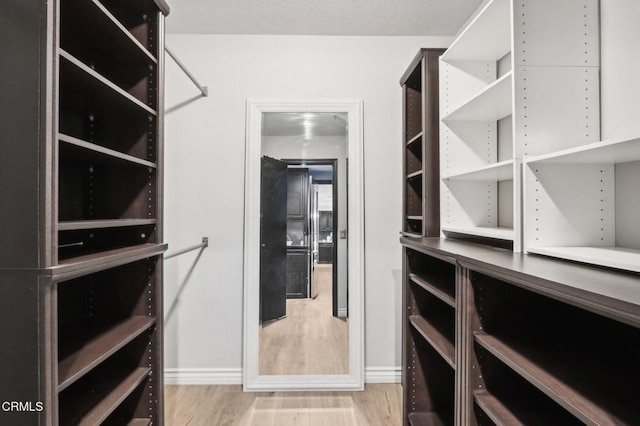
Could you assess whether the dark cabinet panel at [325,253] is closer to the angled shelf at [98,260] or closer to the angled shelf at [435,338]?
the angled shelf at [435,338]

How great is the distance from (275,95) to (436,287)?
1739 mm

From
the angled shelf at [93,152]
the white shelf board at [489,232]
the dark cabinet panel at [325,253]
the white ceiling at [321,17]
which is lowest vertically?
A: the dark cabinet panel at [325,253]

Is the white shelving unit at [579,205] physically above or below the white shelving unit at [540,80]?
below

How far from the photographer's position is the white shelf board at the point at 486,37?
4.44 feet

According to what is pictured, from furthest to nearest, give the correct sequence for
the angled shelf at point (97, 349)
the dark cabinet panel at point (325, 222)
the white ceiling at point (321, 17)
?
the dark cabinet panel at point (325, 222)
the white ceiling at point (321, 17)
the angled shelf at point (97, 349)

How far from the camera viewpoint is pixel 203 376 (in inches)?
96.3

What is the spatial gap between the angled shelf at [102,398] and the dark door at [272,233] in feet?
3.49

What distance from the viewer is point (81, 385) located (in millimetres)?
1365

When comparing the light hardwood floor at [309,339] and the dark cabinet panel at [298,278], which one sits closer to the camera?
the light hardwood floor at [309,339]

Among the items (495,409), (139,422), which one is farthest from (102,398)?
(495,409)

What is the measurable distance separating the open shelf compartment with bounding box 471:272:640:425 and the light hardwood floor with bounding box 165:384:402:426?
1.26 m

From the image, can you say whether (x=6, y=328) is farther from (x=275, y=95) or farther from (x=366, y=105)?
(x=366, y=105)

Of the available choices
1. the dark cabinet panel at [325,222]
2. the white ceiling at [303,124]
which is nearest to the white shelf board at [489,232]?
the dark cabinet panel at [325,222]

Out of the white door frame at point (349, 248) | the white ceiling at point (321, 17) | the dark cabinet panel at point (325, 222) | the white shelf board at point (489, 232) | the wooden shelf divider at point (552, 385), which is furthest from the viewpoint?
the dark cabinet panel at point (325, 222)
